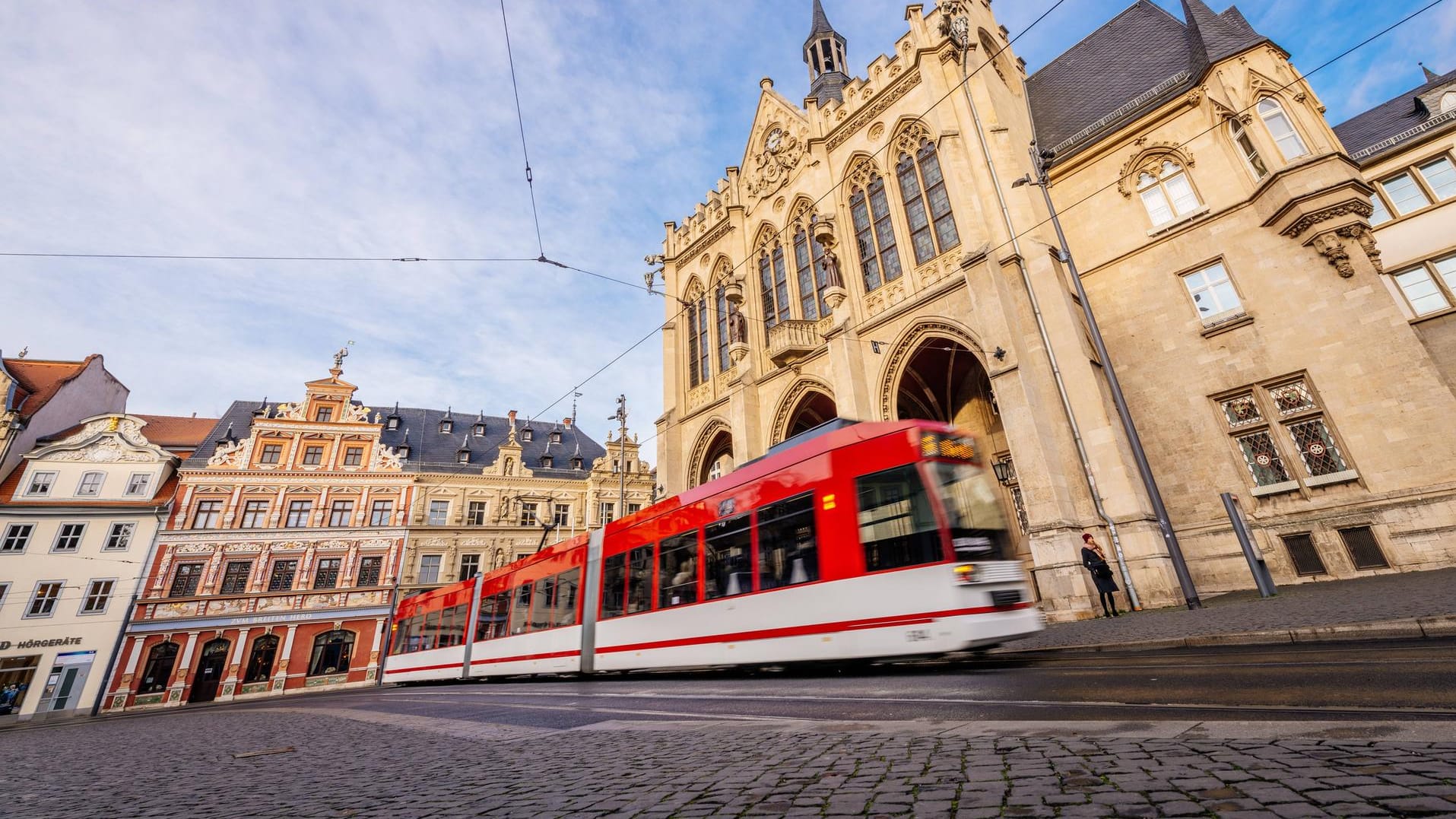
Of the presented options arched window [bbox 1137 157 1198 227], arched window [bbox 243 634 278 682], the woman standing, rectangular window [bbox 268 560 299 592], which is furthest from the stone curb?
rectangular window [bbox 268 560 299 592]

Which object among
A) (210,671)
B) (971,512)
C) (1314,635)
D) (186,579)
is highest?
(186,579)

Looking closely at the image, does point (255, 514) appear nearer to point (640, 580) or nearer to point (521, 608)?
point (521, 608)

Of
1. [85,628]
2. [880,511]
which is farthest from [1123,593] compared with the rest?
[85,628]

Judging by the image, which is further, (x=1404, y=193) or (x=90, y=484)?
(x=90, y=484)

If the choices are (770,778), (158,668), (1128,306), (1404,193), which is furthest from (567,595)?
(158,668)

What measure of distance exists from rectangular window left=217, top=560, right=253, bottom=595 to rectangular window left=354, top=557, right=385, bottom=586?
4541 millimetres

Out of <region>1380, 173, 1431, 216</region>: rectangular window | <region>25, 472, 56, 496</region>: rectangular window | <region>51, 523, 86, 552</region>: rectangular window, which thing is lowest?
<region>51, 523, 86, 552</region>: rectangular window

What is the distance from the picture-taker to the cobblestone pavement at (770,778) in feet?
5.10

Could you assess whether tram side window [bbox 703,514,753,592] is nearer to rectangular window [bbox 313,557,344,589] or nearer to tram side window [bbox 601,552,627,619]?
tram side window [bbox 601,552,627,619]

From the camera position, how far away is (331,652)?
91.9 feet

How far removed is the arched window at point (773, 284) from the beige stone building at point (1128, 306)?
457 mm

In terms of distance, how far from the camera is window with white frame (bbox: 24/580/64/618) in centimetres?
2369

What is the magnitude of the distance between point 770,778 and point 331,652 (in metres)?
33.8

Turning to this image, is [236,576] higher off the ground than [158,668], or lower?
higher
